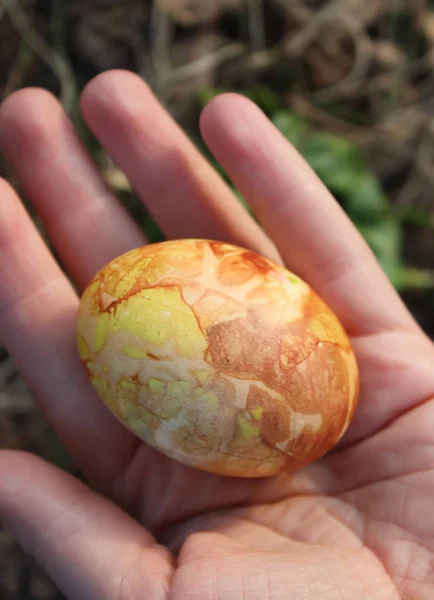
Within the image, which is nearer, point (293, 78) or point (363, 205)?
point (363, 205)

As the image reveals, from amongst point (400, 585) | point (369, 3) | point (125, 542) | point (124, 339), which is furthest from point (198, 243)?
point (369, 3)

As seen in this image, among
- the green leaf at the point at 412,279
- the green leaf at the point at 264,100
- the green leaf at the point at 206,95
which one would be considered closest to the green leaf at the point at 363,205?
the green leaf at the point at 412,279

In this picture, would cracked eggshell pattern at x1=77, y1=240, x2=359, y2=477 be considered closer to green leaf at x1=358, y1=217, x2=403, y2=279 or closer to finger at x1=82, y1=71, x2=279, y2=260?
finger at x1=82, y1=71, x2=279, y2=260

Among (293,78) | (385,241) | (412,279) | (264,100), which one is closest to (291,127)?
(264,100)

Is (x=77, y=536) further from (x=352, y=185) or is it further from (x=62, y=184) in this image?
(x=352, y=185)

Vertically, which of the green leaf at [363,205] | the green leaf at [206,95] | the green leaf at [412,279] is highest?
the green leaf at [206,95]

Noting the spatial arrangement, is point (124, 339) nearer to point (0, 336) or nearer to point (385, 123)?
point (0, 336)

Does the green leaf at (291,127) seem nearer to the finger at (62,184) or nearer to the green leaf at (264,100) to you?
the green leaf at (264,100)
